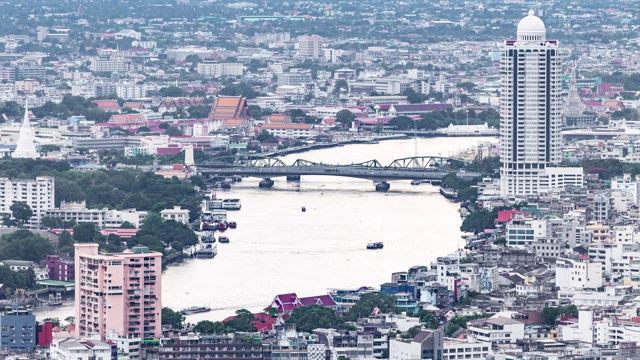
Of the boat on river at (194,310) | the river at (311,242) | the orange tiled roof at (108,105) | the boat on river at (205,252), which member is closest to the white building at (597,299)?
the river at (311,242)

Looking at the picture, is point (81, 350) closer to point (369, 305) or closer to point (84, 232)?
point (369, 305)

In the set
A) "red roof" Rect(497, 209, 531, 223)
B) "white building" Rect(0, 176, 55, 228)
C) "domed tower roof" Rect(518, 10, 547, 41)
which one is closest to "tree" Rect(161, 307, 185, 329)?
"red roof" Rect(497, 209, 531, 223)

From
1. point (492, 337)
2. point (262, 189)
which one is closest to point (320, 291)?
point (492, 337)

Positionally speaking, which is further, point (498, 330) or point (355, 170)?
point (355, 170)

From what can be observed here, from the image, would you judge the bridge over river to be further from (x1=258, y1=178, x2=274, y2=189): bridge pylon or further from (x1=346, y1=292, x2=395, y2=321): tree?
(x1=346, y1=292, x2=395, y2=321): tree

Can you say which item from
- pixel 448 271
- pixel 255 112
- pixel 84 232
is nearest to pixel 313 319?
pixel 448 271

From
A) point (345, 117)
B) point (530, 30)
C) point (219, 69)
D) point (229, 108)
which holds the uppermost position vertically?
point (530, 30)
